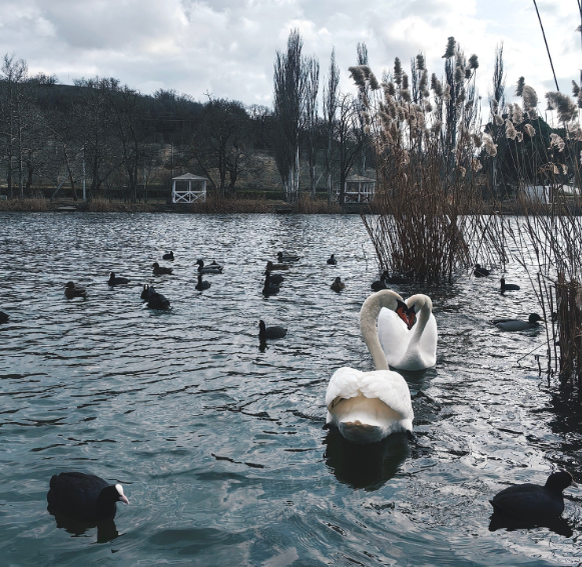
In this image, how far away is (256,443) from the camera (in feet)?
17.0

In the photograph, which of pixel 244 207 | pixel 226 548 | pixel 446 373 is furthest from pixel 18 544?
pixel 244 207

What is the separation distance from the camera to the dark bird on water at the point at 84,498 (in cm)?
401

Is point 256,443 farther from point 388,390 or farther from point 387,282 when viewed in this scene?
point 387,282

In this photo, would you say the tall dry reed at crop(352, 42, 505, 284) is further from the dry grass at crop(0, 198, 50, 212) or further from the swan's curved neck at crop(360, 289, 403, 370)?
the dry grass at crop(0, 198, 50, 212)

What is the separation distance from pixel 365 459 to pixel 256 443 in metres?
0.90

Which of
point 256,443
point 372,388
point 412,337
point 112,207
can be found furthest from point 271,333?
point 112,207

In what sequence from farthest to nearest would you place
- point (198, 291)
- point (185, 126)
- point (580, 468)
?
point (185, 126) → point (198, 291) → point (580, 468)

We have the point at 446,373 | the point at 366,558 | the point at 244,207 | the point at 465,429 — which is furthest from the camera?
the point at 244,207

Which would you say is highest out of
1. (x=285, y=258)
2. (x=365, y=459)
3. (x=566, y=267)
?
(x=566, y=267)

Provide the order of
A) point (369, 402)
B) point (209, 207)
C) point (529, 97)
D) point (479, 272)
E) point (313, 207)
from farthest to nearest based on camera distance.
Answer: point (209, 207)
point (313, 207)
point (479, 272)
point (529, 97)
point (369, 402)

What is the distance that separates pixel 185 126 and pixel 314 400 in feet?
267

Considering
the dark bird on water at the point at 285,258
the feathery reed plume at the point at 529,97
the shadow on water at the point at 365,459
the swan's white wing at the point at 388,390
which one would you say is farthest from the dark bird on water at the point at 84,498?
the dark bird on water at the point at 285,258

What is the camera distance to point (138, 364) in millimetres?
7406

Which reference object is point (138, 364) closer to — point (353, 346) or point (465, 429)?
point (353, 346)
